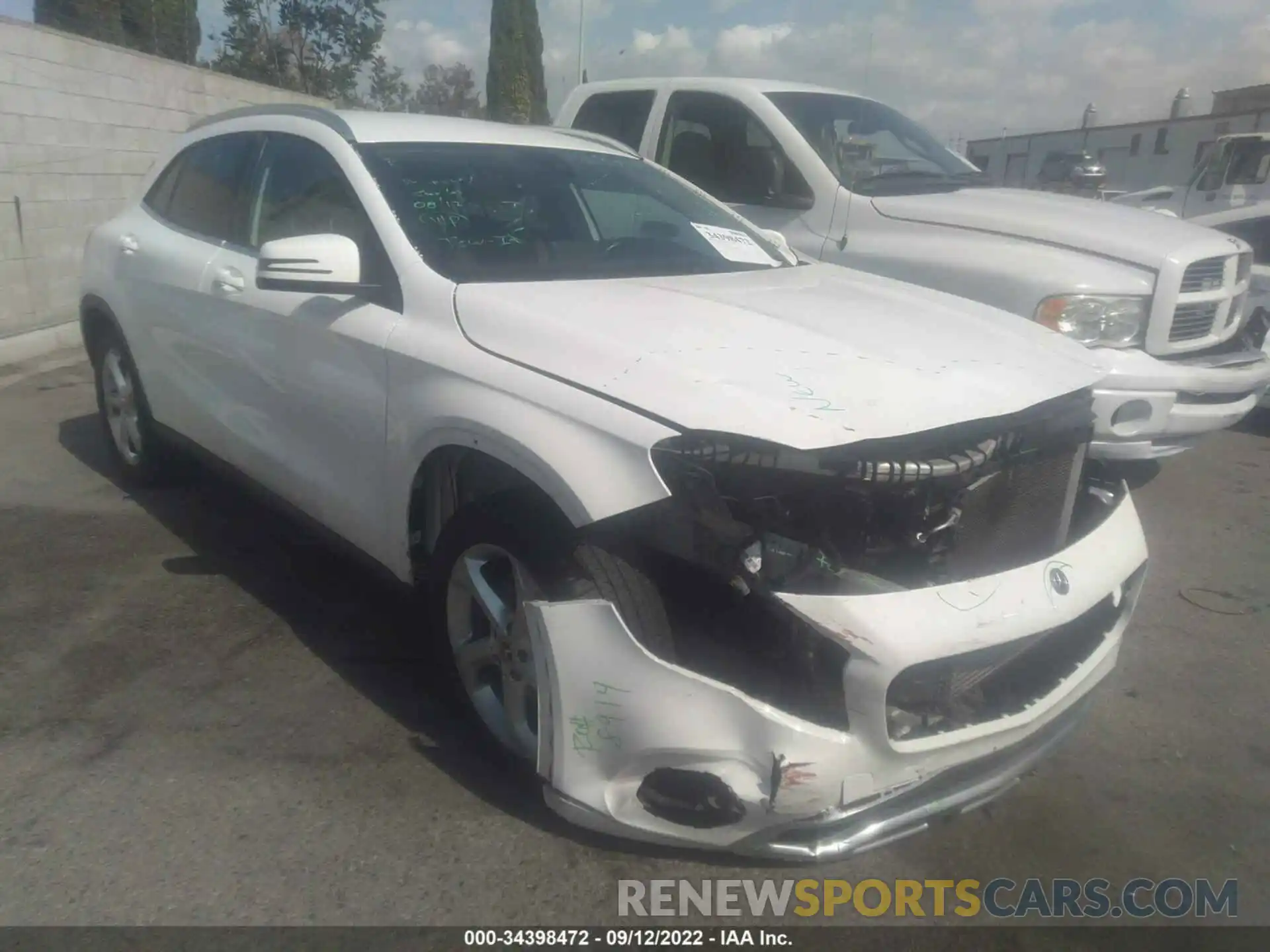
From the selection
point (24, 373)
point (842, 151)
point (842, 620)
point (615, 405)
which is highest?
point (842, 151)

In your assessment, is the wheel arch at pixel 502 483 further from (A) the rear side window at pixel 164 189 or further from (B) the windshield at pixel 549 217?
(A) the rear side window at pixel 164 189

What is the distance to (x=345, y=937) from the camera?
2348 mm

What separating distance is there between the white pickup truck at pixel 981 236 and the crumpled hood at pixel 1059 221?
0.04 feet

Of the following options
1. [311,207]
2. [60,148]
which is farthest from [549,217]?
[60,148]

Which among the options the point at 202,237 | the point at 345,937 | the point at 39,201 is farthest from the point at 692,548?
the point at 39,201

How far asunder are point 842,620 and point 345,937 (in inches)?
52.5

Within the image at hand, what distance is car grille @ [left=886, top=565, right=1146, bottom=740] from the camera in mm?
2260

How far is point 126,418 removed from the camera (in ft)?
16.7

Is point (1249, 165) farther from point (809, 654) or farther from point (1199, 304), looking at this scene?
point (809, 654)

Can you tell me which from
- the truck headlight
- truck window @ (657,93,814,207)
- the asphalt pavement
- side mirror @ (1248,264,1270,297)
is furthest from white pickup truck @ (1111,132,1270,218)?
the asphalt pavement

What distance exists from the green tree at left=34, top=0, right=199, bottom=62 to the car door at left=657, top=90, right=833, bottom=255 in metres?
6.65

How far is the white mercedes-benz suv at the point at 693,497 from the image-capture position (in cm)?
225

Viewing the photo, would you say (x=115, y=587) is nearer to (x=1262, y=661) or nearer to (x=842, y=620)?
(x=842, y=620)

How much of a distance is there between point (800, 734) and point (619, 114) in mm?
5396
